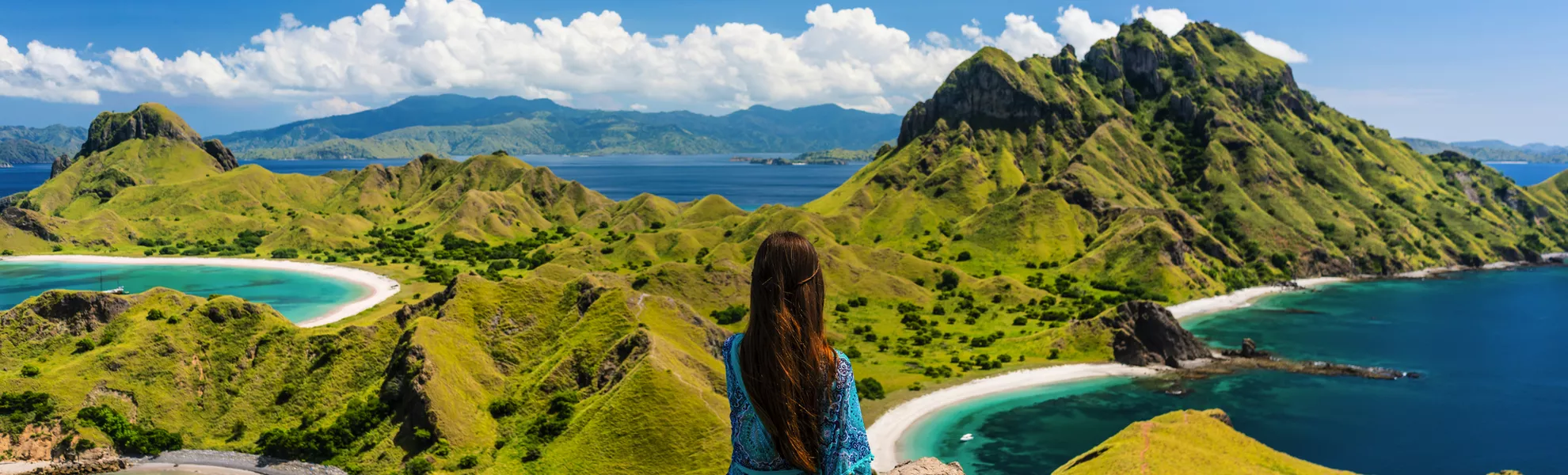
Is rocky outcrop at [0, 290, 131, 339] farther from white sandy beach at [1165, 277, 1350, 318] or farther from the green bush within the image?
white sandy beach at [1165, 277, 1350, 318]

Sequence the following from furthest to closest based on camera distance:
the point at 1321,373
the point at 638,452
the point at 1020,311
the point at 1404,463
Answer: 1. the point at 1020,311
2. the point at 1321,373
3. the point at 1404,463
4. the point at 638,452

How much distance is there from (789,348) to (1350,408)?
13595cm

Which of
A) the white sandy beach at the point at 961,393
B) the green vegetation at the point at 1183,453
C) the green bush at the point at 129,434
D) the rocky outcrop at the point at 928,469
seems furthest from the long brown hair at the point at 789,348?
the green bush at the point at 129,434

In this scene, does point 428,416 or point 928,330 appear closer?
point 428,416

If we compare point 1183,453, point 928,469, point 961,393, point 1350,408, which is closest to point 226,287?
point 961,393

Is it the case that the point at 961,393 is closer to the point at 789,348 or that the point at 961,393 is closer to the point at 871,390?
the point at 871,390

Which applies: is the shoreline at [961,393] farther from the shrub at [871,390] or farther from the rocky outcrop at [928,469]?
the rocky outcrop at [928,469]

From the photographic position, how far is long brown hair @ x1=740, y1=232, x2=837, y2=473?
306 inches

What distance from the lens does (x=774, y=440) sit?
26.8 feet

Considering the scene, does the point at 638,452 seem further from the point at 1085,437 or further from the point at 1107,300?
the point at 1107,300

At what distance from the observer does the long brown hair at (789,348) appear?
25.5 feet

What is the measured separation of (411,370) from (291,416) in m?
16.9

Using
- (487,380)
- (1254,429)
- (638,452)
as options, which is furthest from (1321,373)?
(487,380)

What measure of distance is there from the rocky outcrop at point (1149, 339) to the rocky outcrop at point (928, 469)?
379 feet
